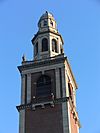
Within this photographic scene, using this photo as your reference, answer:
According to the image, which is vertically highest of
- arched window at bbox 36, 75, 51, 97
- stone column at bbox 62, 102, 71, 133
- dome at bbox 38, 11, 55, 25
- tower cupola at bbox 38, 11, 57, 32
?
dome at bbox 38, 11, 55, 25

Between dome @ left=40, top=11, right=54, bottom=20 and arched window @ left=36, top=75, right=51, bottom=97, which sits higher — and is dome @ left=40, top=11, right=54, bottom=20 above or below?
above

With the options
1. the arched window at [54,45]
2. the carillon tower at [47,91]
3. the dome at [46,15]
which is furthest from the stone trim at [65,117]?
the dome at [46,15]

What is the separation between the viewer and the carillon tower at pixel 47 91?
5475cm

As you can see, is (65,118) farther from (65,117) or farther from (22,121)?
(22,121)

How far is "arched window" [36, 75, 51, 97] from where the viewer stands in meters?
57.5

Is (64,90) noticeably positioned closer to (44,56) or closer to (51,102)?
(51,102)

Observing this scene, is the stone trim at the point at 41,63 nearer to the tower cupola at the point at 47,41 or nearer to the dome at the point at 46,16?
the tower cupola at the point at 47,41

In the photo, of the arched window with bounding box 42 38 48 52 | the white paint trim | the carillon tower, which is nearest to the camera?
the carillon tower

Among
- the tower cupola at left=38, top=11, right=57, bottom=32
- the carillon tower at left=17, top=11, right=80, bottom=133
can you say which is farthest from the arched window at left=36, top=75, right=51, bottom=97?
the tower cupola at left=38, top=11, right=57, bottom=32

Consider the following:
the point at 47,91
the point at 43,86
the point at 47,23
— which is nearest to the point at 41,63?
the point at 43,86

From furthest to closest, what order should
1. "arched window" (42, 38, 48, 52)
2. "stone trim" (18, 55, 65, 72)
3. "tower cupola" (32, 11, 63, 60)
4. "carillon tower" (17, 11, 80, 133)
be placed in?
"arched window" (42, 38, 48, 52), "tower cupola" (32, 11, 63, 60), "stone trim" (18, 55, 65, 72), "carillon tower" (17, 11, 80, 133)

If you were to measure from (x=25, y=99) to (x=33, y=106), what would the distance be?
2.00m

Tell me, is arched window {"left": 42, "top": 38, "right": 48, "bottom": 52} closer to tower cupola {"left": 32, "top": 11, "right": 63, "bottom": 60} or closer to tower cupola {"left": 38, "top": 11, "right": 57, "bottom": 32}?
tower cupola {"left": 32, "top": 11, "right": 63, "bottom": 60}

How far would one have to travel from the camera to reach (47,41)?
6519cm
